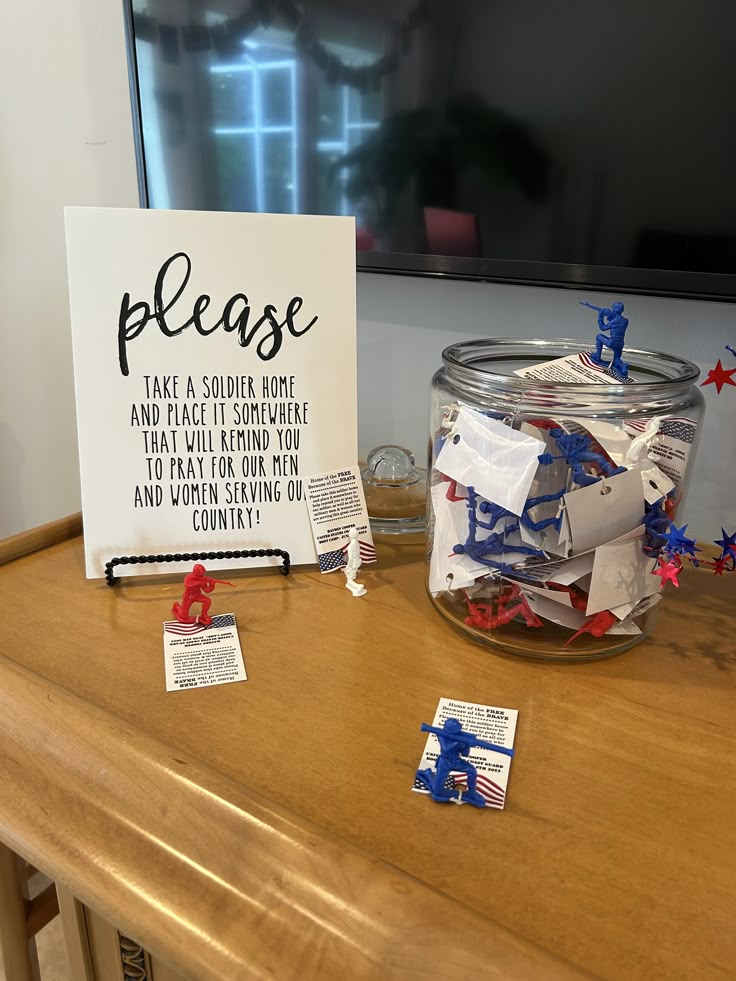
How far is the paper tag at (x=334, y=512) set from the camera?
29.1 inches

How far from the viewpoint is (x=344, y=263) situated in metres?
0.71

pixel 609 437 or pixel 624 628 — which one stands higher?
pixel 609 437

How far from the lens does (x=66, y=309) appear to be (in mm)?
1335

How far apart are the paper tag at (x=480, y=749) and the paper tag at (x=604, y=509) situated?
0.14 metres

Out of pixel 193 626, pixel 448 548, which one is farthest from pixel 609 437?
pixel 193 626

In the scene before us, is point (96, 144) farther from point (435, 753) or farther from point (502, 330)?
point (435, 753)

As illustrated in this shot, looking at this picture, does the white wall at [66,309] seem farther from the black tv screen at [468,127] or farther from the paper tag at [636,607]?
the paper tag at [636,607]

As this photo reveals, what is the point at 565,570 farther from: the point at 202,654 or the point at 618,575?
the point at 202,654

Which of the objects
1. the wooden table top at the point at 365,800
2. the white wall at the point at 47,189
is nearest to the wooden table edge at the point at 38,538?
the wooden table top at the point at 365,800

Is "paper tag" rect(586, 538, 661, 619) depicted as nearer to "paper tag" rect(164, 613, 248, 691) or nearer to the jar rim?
the jar rim

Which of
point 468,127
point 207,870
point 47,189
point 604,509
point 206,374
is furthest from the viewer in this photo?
point 47,189

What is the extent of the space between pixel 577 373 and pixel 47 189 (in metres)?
1.05

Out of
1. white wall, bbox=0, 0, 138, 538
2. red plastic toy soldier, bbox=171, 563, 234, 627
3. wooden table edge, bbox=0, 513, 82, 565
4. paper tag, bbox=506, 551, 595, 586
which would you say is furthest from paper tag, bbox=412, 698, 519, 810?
white wall, bbox=0, 0, 138, 538

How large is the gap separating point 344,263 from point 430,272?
0.71 ft
